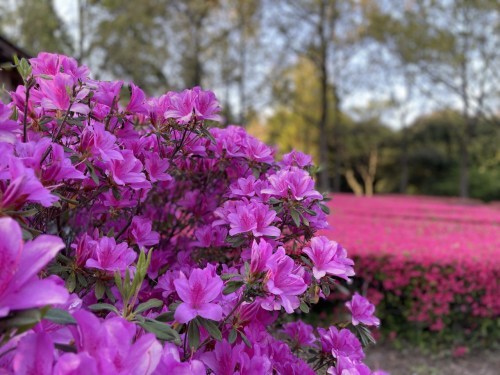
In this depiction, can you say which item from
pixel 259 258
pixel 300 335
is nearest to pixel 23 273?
pixel 259 258

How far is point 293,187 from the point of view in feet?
4.32

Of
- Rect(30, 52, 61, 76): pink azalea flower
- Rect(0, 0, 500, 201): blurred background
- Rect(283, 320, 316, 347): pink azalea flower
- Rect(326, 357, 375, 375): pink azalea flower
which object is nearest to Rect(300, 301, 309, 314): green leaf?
Rect(326, 357, 375, 375): pink azalea flower

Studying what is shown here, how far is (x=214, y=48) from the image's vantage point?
18188 mm

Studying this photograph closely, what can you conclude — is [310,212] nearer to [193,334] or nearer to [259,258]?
[259,258]

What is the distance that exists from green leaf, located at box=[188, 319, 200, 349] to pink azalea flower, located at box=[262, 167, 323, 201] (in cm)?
46

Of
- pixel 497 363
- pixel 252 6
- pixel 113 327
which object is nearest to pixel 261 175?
pixel 113 327

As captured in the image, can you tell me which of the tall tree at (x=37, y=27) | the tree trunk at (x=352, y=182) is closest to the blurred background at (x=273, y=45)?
the tall tree at (x=37, y=27)

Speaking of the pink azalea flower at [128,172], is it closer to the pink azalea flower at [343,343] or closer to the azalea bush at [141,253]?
the azalea bush at [141,253]

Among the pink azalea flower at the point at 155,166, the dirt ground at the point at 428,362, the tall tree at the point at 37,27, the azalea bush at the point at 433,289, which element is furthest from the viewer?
the tall tree at the point at 37,27

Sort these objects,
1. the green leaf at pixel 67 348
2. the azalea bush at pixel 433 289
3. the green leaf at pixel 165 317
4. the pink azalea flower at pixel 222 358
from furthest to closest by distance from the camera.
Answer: the azalea bush at pixel 433 289
the pink azalea flower at pixel 222 358
the green leaf at pixel 165 317
the green leaf at pixel 67 348

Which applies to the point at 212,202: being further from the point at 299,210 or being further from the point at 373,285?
the point at 373,285

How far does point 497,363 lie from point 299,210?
4.02 meters

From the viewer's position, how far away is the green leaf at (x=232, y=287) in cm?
100

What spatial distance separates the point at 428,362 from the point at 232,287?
3.97 meters
